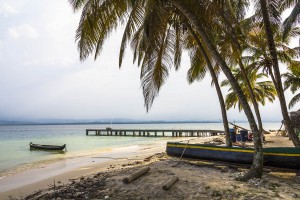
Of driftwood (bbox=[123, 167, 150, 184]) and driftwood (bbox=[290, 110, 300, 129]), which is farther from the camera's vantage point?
driftwood (bbox=[290, 110, 300, 129])

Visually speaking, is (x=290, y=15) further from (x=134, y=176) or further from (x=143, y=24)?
(x=134, y=176)

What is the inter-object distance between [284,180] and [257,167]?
1.07 m

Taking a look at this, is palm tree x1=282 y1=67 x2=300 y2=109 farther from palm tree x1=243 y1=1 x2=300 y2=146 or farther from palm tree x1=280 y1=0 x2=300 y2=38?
palm tree x1=280 y1=0 x2=300 y2=38

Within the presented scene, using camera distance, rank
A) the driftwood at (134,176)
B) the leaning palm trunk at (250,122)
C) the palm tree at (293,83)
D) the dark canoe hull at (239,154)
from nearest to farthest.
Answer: the leaning palm trunk at (250,122), the driftwood at (134,176), the dark canoe hull at (239,154), the palm tree at (293,83)

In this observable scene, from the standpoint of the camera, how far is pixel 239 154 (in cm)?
962

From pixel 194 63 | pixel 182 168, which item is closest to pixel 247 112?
pixel 182 168

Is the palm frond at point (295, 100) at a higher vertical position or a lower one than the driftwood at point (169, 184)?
higher

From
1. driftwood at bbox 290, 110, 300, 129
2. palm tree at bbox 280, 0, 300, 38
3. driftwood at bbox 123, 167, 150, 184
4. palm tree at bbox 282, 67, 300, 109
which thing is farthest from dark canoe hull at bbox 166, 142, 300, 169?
palm tree at bbox 282, 67, 300, 109

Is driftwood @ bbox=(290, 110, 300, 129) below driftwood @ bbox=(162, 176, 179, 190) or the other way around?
the other way around

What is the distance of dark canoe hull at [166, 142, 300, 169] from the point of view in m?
8.46

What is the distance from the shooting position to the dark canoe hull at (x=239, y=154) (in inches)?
333

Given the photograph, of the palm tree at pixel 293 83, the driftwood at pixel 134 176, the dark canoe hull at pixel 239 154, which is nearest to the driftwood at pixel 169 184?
the driftwood at pixel 134 176

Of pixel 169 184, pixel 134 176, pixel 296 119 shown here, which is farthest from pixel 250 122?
pixel 296 119

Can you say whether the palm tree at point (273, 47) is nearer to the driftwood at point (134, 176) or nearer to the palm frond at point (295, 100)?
the driftwood at point (134, 176)
